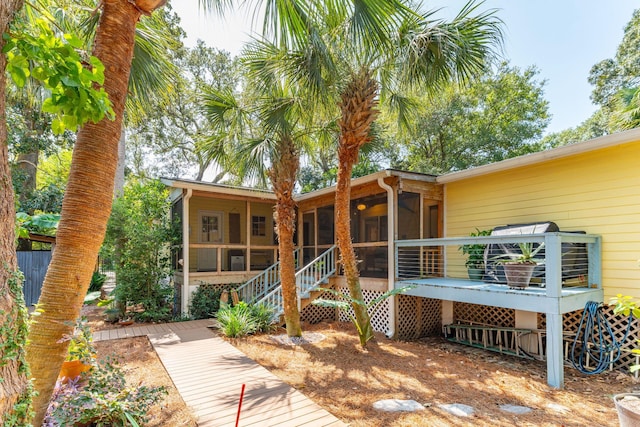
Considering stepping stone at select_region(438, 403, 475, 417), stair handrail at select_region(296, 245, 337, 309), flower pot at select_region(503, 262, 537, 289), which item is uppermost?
flower pot at select_region(503, 262, 537, 289)

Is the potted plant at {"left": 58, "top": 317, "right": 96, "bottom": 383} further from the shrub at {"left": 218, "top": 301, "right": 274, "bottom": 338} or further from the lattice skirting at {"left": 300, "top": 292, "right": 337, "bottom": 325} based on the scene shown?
the lattice skirting at {"left": 300, "top": 292, "right": 337, "bottom": 325}

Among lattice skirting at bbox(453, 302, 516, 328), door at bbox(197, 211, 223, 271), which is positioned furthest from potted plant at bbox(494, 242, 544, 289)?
door at bbox(197, 211, 223, 271)

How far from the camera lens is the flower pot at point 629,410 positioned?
2.87 m

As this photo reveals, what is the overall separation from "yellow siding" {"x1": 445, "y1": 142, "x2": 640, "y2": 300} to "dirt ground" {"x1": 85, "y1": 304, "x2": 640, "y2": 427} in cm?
192


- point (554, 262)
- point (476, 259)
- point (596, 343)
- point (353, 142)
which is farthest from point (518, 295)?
point (353, 142)

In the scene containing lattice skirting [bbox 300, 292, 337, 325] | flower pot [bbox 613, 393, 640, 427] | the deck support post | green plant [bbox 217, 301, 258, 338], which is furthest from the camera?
lattice skirting [bbox 300, 292, 337, 325]

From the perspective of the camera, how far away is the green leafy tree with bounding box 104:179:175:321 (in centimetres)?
816

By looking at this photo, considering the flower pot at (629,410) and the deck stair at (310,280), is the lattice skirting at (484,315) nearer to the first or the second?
the deck stair at (310,280)

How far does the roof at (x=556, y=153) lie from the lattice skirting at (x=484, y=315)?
313cm

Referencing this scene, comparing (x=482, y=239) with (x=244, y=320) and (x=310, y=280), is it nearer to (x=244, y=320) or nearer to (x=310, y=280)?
(x=310, y=280)

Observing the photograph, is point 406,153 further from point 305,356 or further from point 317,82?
point 305,356

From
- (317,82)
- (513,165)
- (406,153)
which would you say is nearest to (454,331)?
(513,165)

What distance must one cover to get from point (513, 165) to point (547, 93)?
444 inches

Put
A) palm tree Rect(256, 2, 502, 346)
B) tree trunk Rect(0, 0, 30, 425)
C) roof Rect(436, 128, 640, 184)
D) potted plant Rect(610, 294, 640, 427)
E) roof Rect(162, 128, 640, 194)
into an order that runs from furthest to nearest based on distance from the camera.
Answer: roof Rect(162, 128, 640, 194) → roof Rect(436, 128, 640, 184) → palm tree Rect(256, 2, 502, 346) → potted plant Rect(610, 294, 640, 427) → tree trunk Rect(0, 0, 30, 425)
